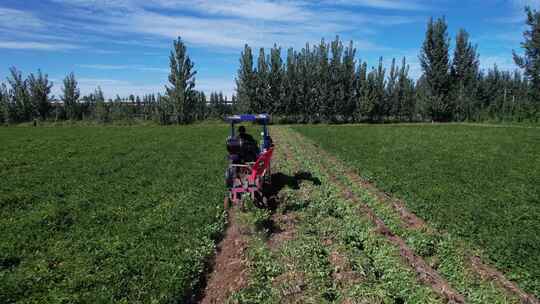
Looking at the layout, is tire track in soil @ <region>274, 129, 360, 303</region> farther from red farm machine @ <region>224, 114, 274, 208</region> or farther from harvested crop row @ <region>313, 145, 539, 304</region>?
harvested crop row @ <region>313, 145, 539, 304</region>

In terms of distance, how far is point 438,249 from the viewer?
6312 mm

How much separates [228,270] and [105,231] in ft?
9.49

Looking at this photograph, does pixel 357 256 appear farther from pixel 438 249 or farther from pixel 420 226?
pixel 420 226

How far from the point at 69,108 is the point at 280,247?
66.5 meters

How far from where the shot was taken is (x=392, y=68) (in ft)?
198

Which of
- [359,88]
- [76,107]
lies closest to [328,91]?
[359,88]

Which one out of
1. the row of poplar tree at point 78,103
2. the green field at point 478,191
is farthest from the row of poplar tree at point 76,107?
the green field at point 478,191

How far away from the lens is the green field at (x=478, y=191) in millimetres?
6207

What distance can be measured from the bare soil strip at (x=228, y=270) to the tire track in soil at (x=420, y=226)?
11.7ft

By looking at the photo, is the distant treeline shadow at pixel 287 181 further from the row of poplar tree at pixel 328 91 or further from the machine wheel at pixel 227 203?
the row of poplar tree at pixel 328 91

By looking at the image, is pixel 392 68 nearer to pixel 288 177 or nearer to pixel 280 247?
pixel 288 177

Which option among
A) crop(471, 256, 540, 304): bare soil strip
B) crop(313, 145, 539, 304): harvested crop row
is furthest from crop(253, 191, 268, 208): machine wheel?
crop(471, 256, 540, 304): bare soil strip

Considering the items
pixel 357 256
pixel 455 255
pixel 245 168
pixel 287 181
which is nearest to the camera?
pixel 357 256

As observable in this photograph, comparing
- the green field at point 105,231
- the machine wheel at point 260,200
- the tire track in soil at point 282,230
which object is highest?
the machine wheel at point 260,200
